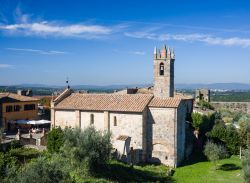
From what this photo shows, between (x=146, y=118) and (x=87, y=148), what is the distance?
960cm

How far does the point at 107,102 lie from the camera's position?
39.2 metres

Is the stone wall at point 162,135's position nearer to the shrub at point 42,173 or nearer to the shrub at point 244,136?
the shrub at point 244,136

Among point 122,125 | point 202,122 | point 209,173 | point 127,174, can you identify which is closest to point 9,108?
point 122,125

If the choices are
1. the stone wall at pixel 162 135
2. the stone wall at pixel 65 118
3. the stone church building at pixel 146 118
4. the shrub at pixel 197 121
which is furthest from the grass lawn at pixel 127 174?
the shrub at pixel 197 121

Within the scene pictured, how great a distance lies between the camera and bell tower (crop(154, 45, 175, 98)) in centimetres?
3966

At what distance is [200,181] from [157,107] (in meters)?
8.75

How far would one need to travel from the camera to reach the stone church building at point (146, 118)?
118 feet

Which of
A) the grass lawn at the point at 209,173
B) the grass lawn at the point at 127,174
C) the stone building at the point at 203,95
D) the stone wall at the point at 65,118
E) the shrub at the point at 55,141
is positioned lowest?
the grass lawn at the point at 209,173

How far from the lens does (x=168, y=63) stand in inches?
1556

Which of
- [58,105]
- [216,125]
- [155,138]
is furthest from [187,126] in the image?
[58,105]

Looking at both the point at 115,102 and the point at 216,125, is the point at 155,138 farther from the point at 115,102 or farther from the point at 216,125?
the point at 216,125

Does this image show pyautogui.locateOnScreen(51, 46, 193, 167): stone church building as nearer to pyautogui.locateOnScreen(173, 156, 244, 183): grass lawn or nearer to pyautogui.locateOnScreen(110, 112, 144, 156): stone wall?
pyautogui.locateOnScreen(110, 112, 144, 156): stone wall

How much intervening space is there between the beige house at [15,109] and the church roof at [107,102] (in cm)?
998

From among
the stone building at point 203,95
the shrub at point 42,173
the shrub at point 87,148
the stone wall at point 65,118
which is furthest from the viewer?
the stone building at point 203,95
